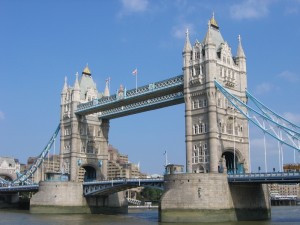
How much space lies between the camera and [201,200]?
45188 mm

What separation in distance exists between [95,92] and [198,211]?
1393 inches

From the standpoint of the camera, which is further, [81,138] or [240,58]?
[81,138]

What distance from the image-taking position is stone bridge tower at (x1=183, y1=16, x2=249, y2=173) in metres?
51.4

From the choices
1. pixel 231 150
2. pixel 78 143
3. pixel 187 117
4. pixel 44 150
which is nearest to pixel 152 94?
pixel 187 117

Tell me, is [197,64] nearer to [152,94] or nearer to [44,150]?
[152,94]

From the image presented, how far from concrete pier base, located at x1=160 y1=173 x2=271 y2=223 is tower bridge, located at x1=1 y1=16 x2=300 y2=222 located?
94 millimetres

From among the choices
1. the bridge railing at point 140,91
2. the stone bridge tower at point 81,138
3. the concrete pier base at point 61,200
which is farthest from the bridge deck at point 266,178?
the stone bridge tower at point 81,138

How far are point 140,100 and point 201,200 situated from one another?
20.9m

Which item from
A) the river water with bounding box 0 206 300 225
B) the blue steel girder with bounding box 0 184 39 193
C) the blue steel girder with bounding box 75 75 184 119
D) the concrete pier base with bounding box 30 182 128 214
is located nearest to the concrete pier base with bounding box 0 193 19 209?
the blue steel girder with bounding box 0 184 39 193

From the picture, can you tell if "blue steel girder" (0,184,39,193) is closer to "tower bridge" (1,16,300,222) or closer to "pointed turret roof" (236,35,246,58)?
"tower bridge" (1,16,300,222)

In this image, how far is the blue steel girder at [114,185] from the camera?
53812 mm

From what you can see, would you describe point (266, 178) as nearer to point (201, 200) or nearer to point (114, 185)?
point (201, 200)

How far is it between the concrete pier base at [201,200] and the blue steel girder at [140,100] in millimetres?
13247

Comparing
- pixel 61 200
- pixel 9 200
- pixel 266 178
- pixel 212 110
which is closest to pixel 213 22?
pixel 212 110
